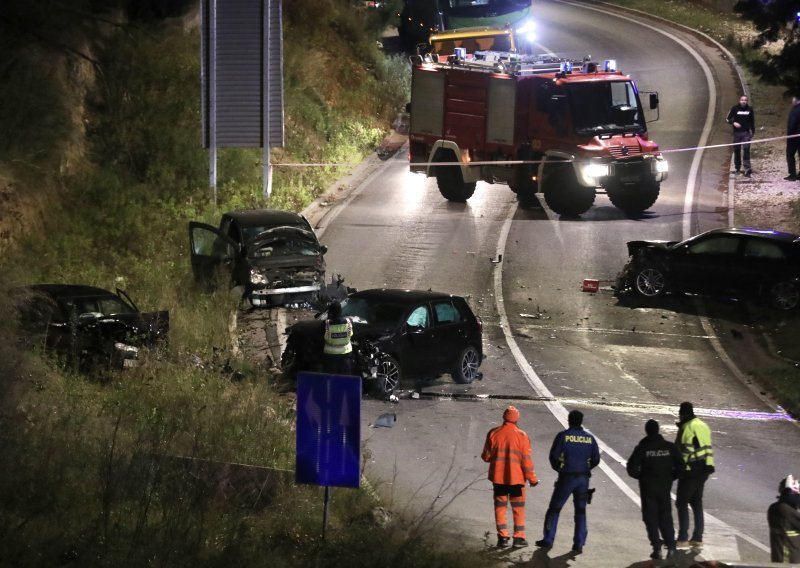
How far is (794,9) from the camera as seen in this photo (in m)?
30.0

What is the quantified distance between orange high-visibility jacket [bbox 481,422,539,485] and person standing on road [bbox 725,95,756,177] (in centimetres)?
2129

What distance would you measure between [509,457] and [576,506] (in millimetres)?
797

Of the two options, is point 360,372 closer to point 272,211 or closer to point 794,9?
point 272,211

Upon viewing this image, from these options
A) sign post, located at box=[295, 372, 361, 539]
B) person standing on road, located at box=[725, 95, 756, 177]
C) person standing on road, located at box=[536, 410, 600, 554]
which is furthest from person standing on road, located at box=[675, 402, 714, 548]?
person standing on road, located at box=[725, 95, 756, 177]

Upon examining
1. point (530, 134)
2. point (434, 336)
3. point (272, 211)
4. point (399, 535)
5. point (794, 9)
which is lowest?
point (399, 535)

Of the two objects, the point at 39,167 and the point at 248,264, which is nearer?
the point at 248,264

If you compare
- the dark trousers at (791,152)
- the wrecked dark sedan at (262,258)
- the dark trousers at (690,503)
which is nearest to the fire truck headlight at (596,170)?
the wrecked dark sedan at (262,258)

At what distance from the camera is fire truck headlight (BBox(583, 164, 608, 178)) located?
27000 millimetres

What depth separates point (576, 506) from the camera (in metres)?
12.6

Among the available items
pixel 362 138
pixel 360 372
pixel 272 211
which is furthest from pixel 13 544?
pixel 362 138

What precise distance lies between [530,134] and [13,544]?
1950 cm

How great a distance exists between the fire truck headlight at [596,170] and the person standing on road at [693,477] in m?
14.6

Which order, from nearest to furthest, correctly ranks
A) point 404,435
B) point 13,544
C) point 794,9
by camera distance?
point 13,544
point 404,435
point 794,9

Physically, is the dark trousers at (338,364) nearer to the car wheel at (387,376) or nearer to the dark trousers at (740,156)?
the car wheel at (387,376)
